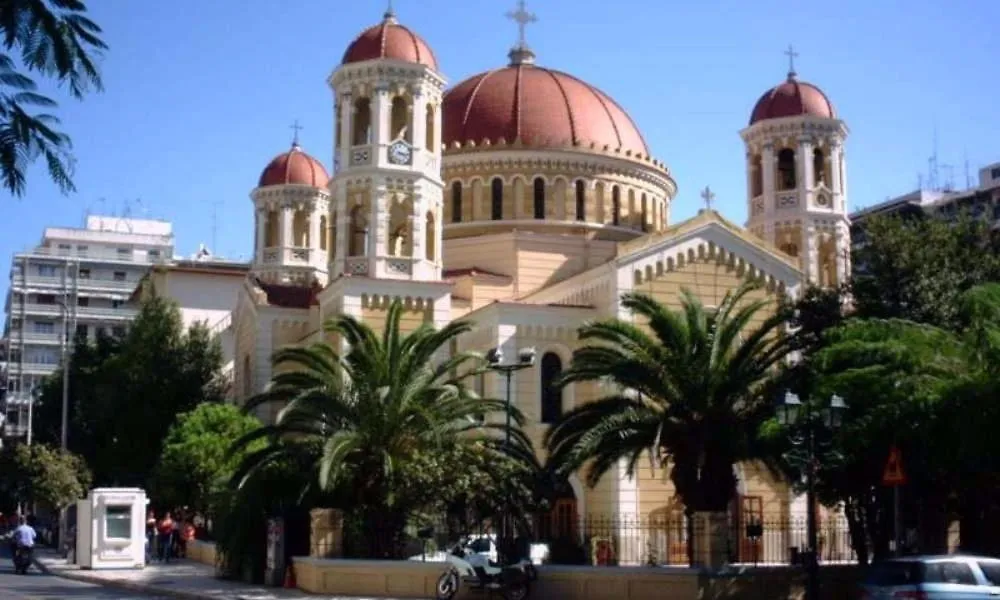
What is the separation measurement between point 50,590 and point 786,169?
102 feet

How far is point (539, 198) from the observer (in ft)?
151

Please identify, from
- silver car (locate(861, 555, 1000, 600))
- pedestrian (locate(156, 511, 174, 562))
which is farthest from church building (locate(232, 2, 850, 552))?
silver car (locate(861, 555, 1000, 600))

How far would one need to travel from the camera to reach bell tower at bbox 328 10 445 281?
39.5 m

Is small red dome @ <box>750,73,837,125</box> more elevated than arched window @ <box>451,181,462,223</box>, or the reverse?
small red dome @ <box>750,73,837,125</box>

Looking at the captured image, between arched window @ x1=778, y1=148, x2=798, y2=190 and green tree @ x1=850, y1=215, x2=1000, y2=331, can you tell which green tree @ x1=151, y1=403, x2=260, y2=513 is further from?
arched window @ x1=778, y1=148, x2=798, y2=190

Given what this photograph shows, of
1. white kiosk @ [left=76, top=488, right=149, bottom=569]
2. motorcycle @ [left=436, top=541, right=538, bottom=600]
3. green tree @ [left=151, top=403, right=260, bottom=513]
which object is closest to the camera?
motorcycle @ [left=436, top=541, right=538, bottom=600]

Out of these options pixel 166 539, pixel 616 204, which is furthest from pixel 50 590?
pixel 616 204

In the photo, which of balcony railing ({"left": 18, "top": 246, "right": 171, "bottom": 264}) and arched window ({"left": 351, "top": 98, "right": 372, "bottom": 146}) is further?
balcony railing ({"left": 18, "top": 246, "right": 171, "bottom": 264})

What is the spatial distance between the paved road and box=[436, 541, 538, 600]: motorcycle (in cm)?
567

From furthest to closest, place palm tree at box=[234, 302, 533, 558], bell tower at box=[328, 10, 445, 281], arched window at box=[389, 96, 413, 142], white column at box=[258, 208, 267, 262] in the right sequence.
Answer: white column at box=[258, 208, 267, 262] → arched window at box=[389, 96, 413, 142] → bell tower at box=[328, 10, 445, 281] → palm tree at box=[234, 302, 533, 558]

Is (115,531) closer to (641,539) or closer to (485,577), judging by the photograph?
(641,539)

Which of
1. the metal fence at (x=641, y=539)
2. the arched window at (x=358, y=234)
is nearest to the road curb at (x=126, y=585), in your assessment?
the metal fence at (x=641, y=539)

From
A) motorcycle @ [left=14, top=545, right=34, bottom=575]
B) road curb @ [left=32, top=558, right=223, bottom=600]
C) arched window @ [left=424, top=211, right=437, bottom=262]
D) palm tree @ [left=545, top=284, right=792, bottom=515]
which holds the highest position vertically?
arched window @ [left=424, top=211, right=437, bottom=262]

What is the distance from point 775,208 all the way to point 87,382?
29999 millimetres
